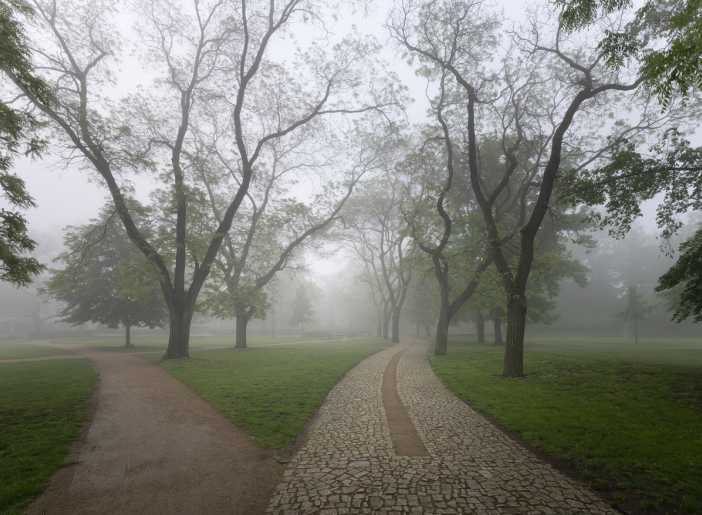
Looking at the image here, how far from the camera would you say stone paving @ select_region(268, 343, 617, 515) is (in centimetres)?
409

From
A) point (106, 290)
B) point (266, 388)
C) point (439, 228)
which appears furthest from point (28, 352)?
point (439, 228)

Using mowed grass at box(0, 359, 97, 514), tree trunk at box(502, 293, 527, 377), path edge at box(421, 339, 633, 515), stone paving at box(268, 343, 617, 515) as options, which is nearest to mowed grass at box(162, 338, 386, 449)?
stone paving at box(268, 343, 617, 515)

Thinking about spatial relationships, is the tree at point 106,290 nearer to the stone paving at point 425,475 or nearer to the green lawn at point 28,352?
the green lawn at point 28,352

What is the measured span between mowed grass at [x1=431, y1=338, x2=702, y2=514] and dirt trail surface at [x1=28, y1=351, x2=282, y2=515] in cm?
498

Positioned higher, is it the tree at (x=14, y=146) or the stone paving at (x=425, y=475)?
the tree at (x=14, y=146)

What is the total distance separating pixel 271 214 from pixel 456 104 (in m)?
14.1

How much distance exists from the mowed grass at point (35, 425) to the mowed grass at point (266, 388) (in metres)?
2.92

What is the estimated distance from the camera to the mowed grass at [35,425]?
14.5 feet

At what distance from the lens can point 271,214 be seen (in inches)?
918

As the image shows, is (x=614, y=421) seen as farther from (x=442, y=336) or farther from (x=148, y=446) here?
(x=442, y=336)

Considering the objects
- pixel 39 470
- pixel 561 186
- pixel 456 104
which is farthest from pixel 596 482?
pixel 456 104

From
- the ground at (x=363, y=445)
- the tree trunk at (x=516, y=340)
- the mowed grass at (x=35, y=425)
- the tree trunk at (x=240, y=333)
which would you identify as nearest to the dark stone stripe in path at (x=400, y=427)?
the ground at (x=363, y=445)

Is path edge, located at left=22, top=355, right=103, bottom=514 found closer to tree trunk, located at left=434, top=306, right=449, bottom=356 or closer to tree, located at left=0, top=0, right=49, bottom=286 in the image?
tree, located at left=0, top=0, right=49, bottom=286

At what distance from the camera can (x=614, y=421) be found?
22.3 feet
